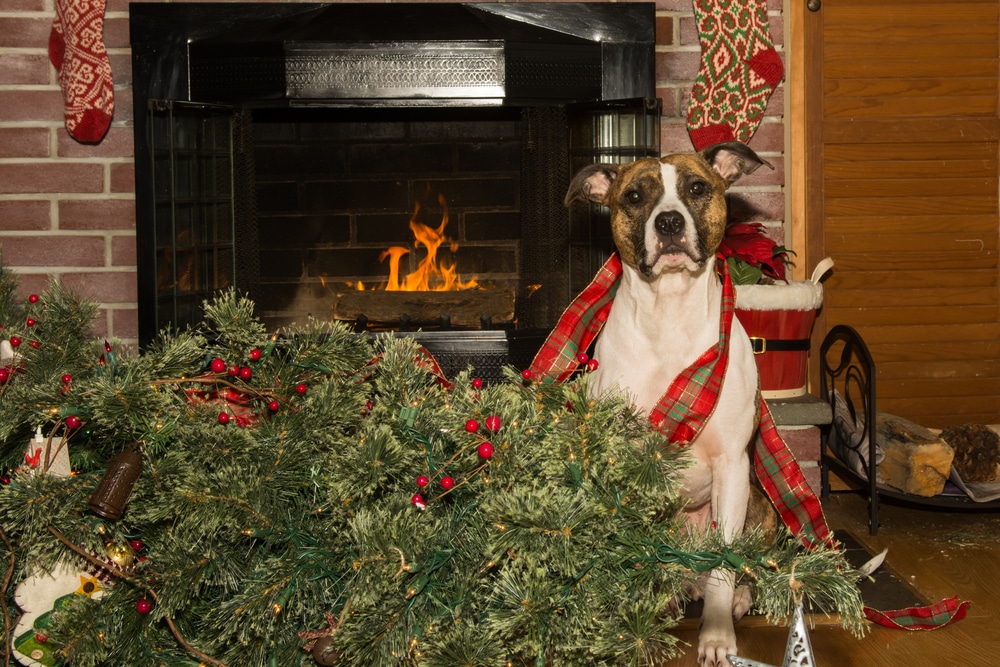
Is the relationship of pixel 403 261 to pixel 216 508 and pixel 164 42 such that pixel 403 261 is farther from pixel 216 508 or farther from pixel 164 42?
pixel 216 508

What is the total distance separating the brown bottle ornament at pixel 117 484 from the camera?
1.38 metres

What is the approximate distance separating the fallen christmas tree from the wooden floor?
2.21ft

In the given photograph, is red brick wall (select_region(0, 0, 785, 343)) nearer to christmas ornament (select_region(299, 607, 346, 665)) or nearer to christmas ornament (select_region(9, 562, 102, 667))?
christmas ornament (select_region(9, 562, 102, 667))

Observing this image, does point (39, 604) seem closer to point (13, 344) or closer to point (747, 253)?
point (13, 344)

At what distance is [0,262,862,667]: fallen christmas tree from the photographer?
1.29 metres

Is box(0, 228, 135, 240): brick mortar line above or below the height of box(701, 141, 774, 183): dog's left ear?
below

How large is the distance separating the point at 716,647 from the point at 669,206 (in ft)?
2.83

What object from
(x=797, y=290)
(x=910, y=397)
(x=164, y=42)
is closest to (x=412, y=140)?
(x=164, y=42)

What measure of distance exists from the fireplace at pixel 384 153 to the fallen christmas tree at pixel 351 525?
1435mm

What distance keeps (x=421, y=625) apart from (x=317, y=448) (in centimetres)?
31

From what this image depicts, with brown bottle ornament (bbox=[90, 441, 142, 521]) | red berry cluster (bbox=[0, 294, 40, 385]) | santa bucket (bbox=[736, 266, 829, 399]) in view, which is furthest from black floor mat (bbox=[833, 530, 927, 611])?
red berry cluster (bbox=[0, 294, 40, 385])

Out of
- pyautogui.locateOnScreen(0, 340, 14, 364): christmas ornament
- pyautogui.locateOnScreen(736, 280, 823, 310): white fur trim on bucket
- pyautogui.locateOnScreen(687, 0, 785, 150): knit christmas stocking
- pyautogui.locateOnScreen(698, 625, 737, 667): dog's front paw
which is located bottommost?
pyautogui.locateOnScreen(698, 625, 737, 667): dog's front paw

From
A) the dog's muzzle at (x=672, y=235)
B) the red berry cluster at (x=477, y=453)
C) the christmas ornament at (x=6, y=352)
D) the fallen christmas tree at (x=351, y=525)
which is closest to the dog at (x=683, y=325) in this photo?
the dog's muzzle at (x=672, y=235)

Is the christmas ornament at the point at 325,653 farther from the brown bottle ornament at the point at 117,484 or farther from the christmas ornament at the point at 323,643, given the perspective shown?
the brown bottle ornament at the point at 117,484
